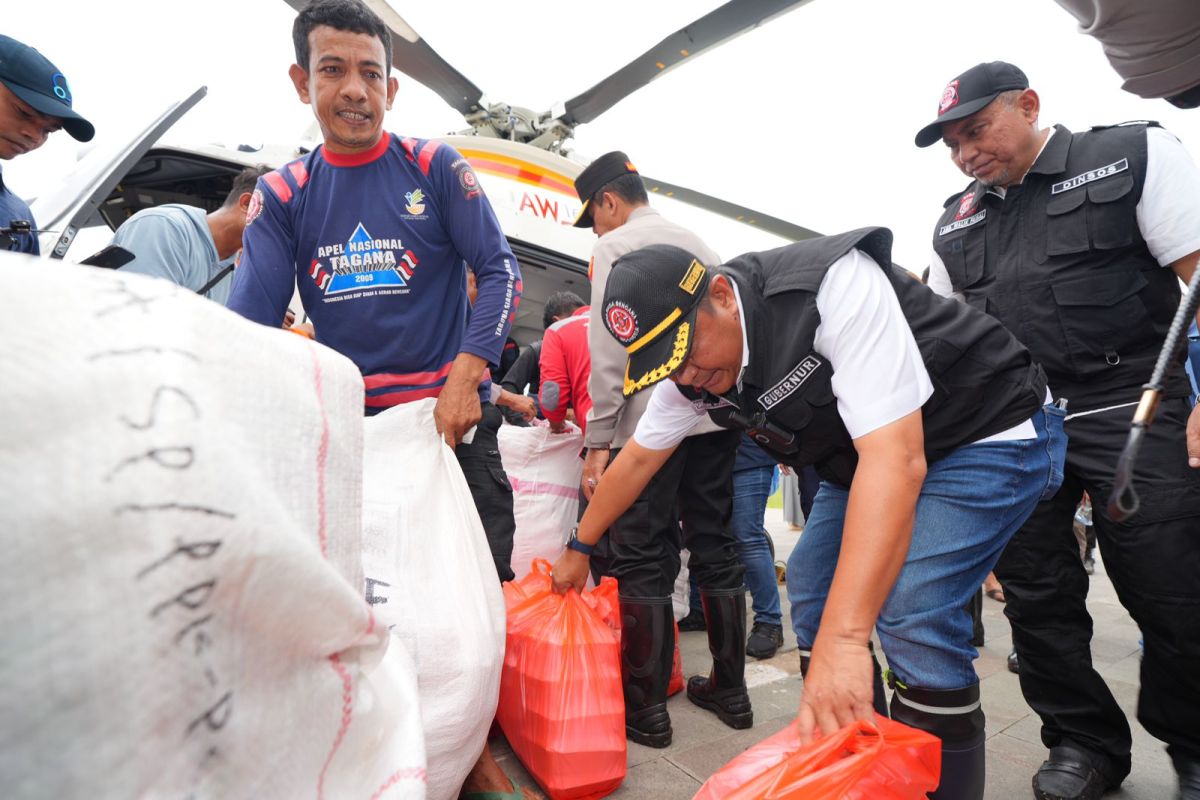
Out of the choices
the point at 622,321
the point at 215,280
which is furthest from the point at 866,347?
the point at 215,280

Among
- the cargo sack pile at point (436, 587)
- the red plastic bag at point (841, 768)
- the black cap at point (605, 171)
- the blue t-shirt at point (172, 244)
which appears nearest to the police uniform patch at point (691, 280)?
the cargo sack pile at point (436, 587)

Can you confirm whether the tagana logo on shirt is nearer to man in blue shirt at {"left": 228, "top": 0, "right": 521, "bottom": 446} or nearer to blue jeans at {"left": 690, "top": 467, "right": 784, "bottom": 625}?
man in blue shirt at {"left": 228, "top": 0, "right": 521, "bottom": 446}

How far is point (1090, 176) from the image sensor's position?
1.75 metres

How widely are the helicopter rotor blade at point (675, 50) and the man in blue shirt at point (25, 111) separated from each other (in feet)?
15.1

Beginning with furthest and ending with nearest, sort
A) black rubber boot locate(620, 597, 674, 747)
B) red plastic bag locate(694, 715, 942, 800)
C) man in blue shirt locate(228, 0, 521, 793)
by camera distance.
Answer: black rubber boot locate(620, 597, 674, 747), man in blue shirt locate(228, 0, 521, 793), red plastic bag locate(694, 715, 942, 800)

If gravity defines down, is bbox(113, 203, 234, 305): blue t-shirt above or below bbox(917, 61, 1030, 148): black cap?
below

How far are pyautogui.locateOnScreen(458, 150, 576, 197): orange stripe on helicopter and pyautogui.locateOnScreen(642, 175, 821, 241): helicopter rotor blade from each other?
220 centimetres

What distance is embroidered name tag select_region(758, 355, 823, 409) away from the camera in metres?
1.31

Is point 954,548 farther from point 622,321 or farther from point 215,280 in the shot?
point 215,280

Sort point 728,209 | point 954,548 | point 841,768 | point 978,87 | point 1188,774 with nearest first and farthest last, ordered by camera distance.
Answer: point 841,768, point 954,548, point 1188,774, point 978,87, point 728,209

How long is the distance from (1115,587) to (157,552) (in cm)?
204

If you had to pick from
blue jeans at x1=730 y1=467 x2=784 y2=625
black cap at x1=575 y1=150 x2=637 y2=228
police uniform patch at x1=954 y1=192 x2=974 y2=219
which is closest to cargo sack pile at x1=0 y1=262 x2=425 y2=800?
police uniform patch at x1=954 y1=192 x2=974 y2=219

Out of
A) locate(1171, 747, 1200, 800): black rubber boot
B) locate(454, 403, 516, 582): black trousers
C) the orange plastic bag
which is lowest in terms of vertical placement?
locate(1171, 747, 1200, 800): black rubber boot

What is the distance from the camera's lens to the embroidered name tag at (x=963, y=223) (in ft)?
6.51
